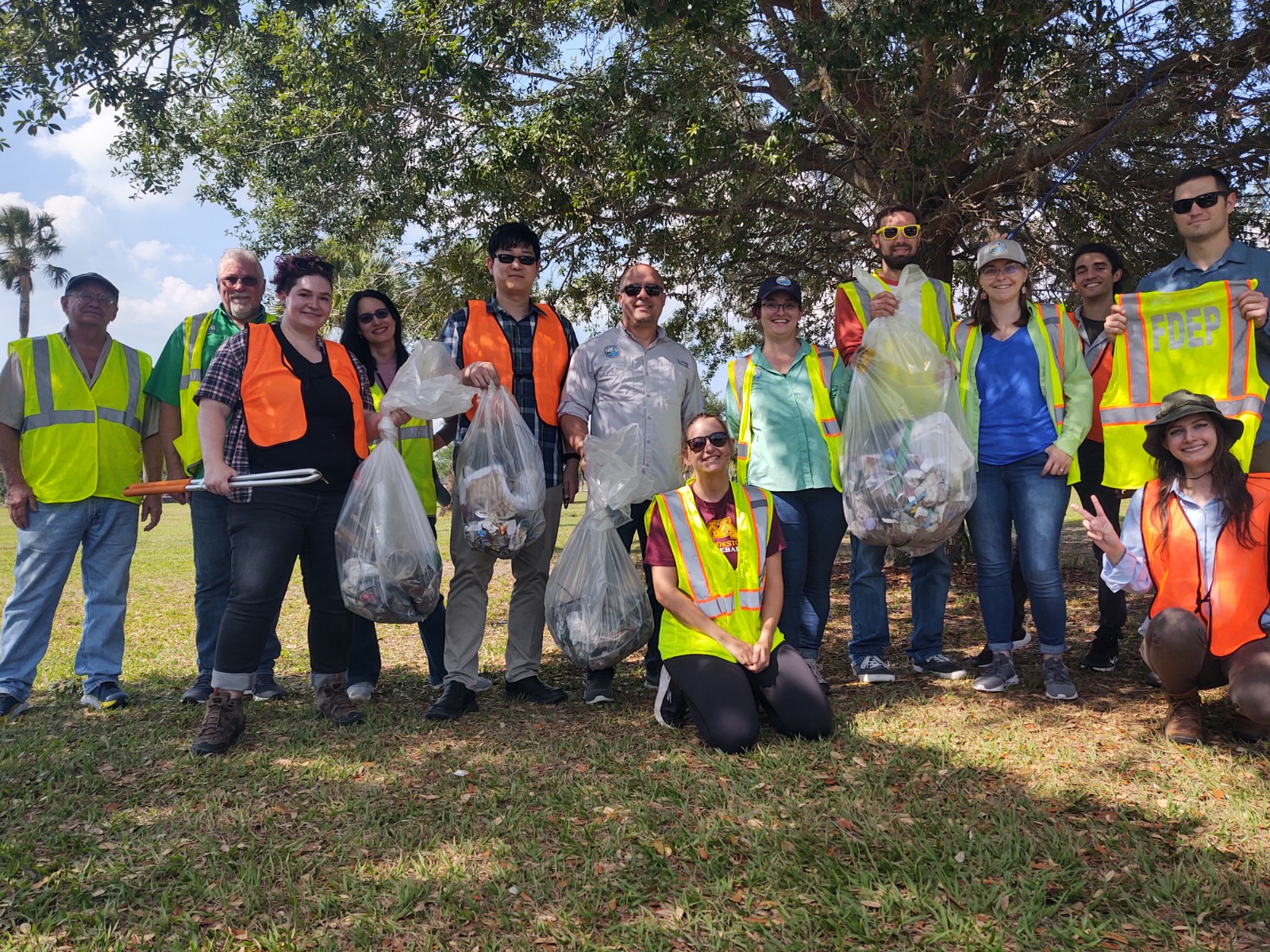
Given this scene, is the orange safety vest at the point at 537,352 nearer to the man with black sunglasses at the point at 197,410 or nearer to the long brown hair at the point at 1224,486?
the man with black sunglasses at the point at 197,410

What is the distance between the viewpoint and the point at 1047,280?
7.54 metres

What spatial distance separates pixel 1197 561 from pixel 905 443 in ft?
3.73

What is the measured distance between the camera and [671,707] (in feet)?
12.3

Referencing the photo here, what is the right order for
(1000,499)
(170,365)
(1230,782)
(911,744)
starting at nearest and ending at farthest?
(1230,782), (911,744), (1000,499), (170,365)

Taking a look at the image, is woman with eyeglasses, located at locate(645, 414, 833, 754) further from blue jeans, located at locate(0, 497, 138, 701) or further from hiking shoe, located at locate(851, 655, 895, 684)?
blue jeans, located at locate(0, 497, 138, 701)

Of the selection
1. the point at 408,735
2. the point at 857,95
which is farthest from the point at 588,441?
the point at 857,95

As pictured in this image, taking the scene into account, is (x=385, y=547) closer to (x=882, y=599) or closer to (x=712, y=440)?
(x=712, y=440)

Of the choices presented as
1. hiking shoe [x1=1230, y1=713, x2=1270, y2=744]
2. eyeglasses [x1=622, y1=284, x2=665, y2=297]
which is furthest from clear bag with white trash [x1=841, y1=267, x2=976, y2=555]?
hiking shoe [x1=1230, y1=713, x2=1270, y2=744]

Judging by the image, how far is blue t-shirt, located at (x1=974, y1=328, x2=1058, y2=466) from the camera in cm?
394

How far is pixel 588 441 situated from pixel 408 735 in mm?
1444

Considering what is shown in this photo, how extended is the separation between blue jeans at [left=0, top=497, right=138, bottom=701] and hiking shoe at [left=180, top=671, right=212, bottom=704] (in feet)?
1.22

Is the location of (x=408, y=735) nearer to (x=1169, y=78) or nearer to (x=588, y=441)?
(x=588, y=441)

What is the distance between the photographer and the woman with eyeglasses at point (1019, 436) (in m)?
3.92

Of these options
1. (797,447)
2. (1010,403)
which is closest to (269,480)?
(797,447)
